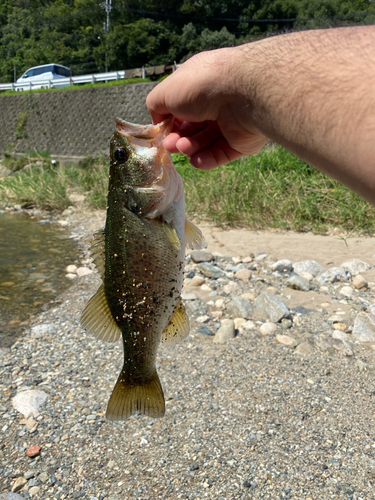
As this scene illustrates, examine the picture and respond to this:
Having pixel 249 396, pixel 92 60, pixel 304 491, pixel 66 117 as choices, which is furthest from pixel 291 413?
pixel 92 60

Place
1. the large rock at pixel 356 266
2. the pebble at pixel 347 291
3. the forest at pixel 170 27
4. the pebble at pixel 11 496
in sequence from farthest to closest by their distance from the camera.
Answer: the forest at pixel 170 27 < the large rock at pixel 356 266 < the pebble at pixel 347 291 < the pebble at pixel 11 496

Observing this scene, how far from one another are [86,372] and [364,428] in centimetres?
262

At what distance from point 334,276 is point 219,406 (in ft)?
10.4

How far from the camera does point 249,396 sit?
3.64 meters

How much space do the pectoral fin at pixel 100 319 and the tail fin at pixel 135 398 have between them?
0.82ft

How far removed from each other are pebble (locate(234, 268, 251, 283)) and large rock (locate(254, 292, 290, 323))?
3.04ft

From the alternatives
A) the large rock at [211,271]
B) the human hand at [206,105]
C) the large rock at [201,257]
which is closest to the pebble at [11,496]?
the human hand at [206,105]

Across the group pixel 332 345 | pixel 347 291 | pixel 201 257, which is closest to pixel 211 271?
pixel 201 257

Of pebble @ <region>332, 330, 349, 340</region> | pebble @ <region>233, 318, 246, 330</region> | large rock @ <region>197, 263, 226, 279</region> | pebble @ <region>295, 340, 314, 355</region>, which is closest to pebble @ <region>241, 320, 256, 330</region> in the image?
pebble @ <region>233, 318, 246, 330</region>

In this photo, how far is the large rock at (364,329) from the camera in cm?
445

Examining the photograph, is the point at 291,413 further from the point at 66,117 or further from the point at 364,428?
the point at 66,117

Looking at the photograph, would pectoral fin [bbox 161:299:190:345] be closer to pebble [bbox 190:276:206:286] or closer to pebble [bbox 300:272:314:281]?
pebble [bbox 190:276:206:286]

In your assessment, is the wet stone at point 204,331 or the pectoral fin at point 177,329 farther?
the wet stone at point 204,331

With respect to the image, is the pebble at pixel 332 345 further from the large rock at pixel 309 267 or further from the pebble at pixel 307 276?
the large rock at pixel 309 267
